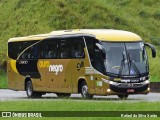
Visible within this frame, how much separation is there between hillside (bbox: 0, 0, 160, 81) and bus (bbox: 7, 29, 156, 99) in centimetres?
2217

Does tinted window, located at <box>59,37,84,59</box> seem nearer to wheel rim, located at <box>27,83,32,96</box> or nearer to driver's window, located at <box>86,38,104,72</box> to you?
driver's window, located at <box>86,38,104,72</box>

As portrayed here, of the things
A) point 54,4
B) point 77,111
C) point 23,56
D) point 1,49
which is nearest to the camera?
point 77,111

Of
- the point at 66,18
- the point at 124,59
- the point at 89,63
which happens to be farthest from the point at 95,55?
the point at 66,18

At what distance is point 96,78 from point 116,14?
33031 mm

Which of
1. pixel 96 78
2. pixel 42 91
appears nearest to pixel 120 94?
pixel 96 78

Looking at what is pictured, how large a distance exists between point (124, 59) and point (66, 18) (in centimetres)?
3052

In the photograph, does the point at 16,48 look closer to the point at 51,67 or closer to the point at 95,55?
the point at 51,67

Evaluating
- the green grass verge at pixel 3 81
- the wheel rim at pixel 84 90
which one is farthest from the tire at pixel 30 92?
the green grass verge at pixel 3 81

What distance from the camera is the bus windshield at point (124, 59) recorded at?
97.1ft

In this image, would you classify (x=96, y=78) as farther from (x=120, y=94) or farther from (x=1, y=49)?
(x=1, y=49)

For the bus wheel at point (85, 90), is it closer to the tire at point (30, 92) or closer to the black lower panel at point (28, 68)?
the black lower panel at point (28, 68)

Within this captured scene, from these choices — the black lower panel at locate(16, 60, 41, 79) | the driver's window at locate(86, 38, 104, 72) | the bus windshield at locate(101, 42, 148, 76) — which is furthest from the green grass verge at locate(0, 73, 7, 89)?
the bus windshield at locate(101, 42, 148, 76)

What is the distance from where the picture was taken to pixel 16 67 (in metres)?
36.5

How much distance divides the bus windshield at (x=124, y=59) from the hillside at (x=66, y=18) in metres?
27.2
